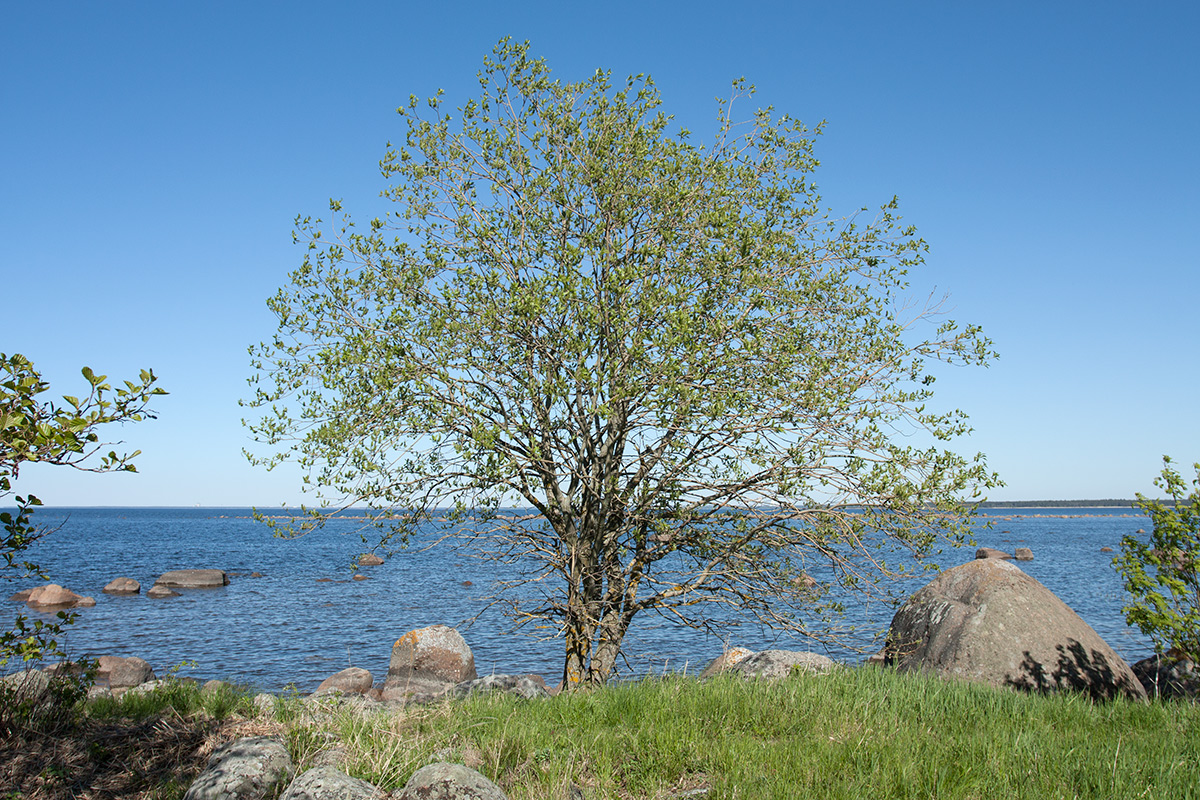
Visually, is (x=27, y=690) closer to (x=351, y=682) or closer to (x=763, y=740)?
(x=763, y=740)

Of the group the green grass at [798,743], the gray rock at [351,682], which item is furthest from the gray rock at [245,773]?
the gray rock at [351,682]

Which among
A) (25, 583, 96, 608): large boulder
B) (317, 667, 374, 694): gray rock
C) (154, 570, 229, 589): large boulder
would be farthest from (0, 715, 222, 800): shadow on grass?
(154, 570, 229, 589): large boulder

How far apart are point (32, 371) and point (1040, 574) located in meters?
56.2

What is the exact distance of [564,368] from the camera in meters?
10.5

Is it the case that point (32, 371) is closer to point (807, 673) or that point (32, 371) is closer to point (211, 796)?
point (211, 796)

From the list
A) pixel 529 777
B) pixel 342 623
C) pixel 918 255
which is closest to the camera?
pixel 529 777

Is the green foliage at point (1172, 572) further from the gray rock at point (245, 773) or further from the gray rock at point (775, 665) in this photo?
the gray rock at point (245, 773)

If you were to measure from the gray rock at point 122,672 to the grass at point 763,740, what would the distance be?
555 inches

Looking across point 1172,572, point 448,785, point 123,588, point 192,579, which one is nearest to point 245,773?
point 448,785

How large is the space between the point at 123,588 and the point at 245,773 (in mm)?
41462

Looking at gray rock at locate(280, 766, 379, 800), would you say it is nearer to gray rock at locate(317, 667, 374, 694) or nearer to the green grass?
the green grass

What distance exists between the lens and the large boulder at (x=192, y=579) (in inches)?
1635

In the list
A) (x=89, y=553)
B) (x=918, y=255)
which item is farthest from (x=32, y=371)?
(x=89, y=553)

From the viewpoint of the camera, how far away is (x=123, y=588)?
40.2m
